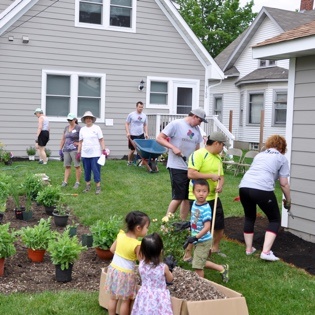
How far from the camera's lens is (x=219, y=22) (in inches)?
1724

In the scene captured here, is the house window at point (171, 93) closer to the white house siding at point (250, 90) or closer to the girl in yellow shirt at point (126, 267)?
the white house siding at point (250, 90)

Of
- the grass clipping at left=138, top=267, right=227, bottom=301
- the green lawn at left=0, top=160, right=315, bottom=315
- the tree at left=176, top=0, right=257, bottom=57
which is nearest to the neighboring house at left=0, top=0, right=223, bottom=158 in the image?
Result: the green lawn at left=0, top=160, right=315, bottom=315

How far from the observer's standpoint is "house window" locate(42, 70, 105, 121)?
1599cm

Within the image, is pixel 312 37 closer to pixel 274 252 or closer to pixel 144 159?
pixel 274 252

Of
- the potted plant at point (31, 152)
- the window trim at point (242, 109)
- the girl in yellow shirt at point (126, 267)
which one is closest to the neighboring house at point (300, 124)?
the girl in yellow shirt at point (126, 267)

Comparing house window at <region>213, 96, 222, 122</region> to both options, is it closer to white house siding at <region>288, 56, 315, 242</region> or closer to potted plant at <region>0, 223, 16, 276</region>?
white house siding at <region>288, 56, 315, 242</region>

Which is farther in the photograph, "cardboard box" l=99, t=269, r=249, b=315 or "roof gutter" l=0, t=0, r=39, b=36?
"roof gutter" l=0, t=0, r=39, b=36

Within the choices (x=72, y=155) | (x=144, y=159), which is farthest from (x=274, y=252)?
(x=144, y=159)

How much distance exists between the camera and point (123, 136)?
1705 cm

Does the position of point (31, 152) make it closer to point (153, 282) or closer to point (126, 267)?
point (126, 267)

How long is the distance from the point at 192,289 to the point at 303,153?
3671 mm

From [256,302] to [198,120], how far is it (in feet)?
8.68

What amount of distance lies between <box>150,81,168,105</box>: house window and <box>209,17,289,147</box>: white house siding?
8.03 metres

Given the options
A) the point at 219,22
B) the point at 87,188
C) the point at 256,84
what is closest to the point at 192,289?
the point at 87,188
